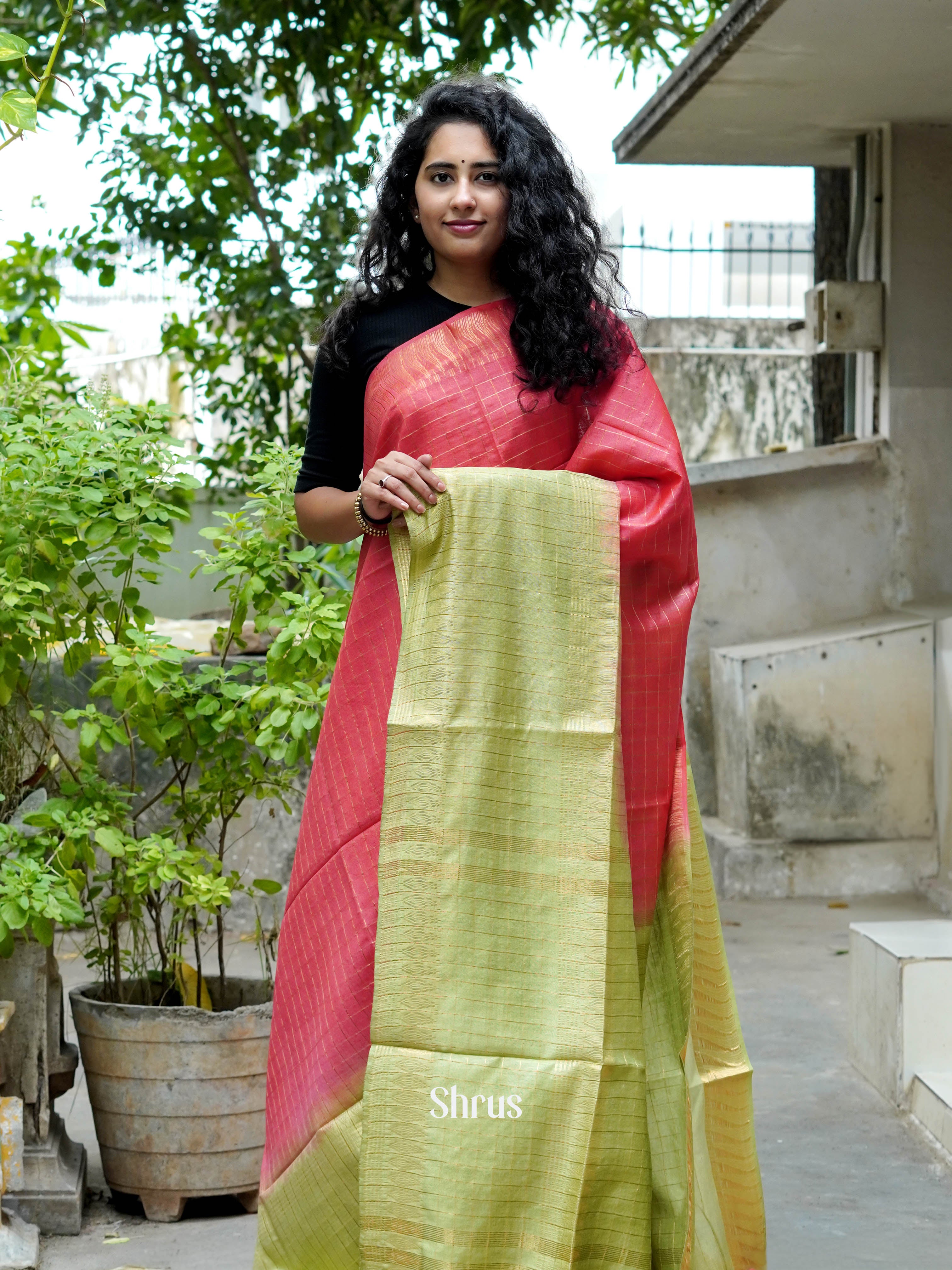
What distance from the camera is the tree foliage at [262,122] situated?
5.61m

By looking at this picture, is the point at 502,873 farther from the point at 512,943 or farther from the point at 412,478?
the point at 412,478

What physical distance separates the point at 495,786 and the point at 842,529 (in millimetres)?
4664

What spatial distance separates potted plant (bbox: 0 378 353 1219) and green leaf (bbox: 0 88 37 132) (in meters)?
0.74

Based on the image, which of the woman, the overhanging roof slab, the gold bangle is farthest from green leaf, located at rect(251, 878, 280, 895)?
the overhanging roof slab

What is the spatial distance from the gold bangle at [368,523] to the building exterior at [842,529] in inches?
140

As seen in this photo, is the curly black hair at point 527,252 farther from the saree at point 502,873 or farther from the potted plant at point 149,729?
the potted plant at point 149,729

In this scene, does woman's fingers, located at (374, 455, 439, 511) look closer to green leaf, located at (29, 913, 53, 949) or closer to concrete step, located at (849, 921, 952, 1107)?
green leaf, located at (29, 913, 53, 949)

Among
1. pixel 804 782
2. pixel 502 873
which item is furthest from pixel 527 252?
pixel 804 782

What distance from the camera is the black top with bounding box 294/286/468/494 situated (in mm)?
2148

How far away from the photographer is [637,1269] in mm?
1900

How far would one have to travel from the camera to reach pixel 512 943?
190 centimetres

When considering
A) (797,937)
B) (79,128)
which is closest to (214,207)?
(79,128)

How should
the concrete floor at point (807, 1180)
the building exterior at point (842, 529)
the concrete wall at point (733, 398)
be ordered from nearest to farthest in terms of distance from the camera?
the concrete floor at point (807, 1180)
the building exterior at point (842, 529)
the concrete wall at point (733, 398)

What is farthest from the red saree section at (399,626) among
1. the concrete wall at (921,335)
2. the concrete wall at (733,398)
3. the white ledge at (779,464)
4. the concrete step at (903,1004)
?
the concrete wall at (733,398)
